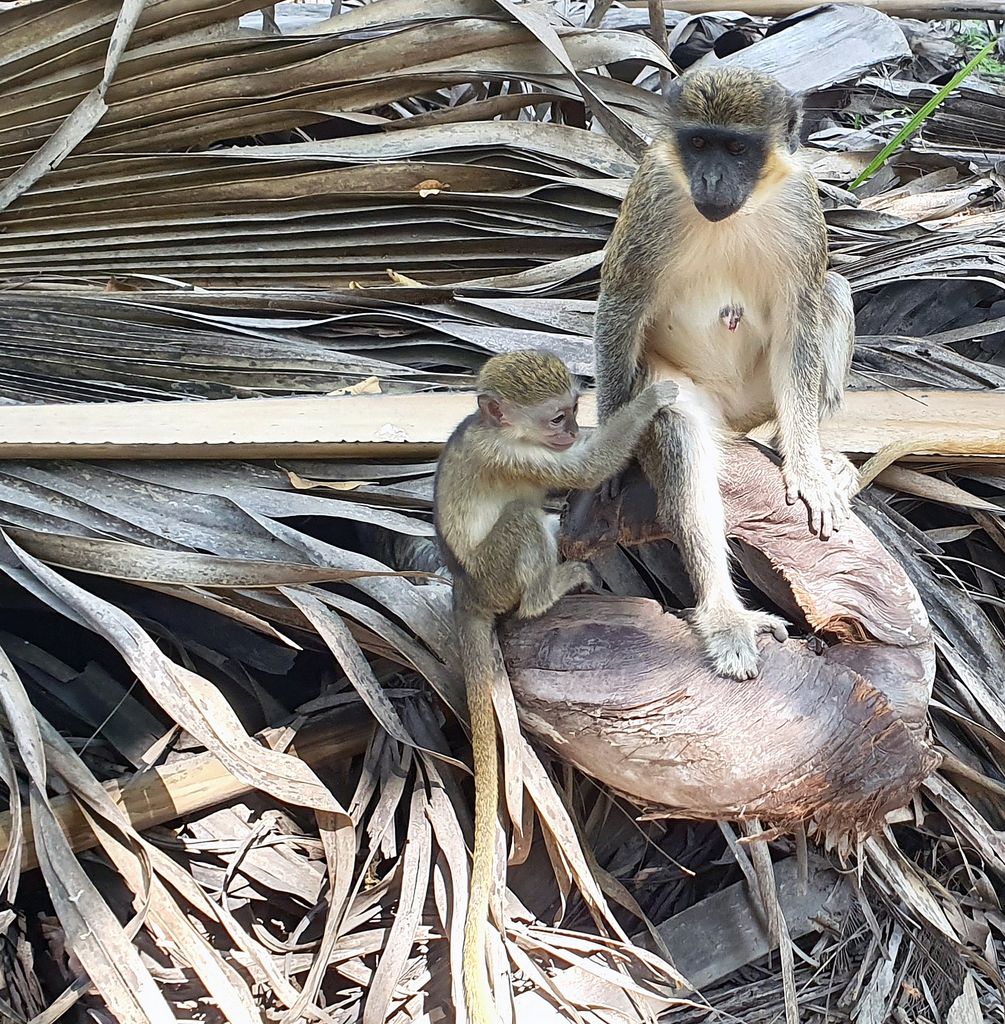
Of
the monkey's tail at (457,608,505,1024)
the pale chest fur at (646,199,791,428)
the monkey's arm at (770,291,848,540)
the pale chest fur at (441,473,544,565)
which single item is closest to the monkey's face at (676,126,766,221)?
the pale chest fur at (646,199,791,428)

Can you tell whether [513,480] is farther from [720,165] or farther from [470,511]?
[720,165]

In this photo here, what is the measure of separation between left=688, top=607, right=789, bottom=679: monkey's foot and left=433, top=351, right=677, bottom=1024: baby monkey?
43 cm

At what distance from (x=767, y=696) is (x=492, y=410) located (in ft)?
3.58

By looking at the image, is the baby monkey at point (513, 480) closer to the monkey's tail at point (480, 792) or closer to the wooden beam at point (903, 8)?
the monkey's tail at point (480, 792)

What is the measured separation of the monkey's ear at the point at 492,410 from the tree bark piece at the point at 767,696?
21.6 inches

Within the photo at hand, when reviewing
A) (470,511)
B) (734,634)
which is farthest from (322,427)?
(734,634)

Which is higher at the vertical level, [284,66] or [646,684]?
[284,66]

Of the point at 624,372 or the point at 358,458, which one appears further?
the point at 358,458

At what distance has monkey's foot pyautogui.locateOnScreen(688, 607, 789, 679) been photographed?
270cm

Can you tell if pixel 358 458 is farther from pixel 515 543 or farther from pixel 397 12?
pixel 397 12

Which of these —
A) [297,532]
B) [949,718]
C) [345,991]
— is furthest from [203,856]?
[949,718]

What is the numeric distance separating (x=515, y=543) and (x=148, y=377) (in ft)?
6.38

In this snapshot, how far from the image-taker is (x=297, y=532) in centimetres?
319

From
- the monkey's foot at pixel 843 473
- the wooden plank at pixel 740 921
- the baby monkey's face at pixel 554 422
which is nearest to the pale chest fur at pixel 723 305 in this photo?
the monkey's foot at pixel 843 473
